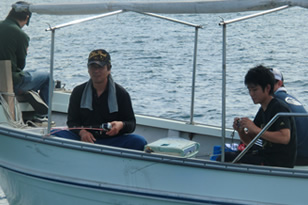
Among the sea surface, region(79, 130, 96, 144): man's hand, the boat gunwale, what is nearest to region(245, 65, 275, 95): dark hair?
the boat gunwale

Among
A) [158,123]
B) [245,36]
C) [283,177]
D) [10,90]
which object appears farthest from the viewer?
[245,36]

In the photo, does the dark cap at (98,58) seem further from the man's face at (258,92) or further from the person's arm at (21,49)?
the person's arm at (21,49)

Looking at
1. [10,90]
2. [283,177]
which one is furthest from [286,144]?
[10,90]

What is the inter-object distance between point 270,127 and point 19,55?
10.8 feet

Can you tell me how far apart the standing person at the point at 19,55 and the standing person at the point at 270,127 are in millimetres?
2975

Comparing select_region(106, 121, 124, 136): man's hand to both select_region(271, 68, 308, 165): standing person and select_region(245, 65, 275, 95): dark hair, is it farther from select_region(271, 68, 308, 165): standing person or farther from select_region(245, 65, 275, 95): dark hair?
select_region(271, 68, 308, 165): standing person

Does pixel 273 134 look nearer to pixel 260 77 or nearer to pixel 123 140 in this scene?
pixel 260 77

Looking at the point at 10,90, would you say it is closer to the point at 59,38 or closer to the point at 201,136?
the point at 201,136

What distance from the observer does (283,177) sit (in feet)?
17.3

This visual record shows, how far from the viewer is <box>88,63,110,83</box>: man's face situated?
5902 mm

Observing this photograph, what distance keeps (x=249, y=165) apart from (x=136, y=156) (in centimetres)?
103

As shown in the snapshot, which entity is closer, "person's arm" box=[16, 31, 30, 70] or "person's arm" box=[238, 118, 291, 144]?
"person's arm" box=[238, 118, 291, 144]

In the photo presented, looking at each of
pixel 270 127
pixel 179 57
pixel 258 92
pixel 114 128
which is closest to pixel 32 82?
pixel 114 128

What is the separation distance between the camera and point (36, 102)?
7.50 metres
